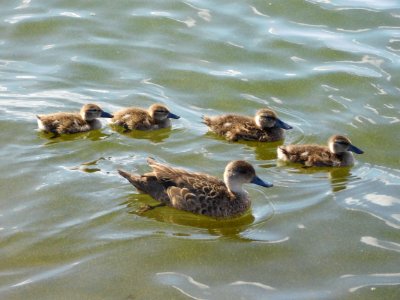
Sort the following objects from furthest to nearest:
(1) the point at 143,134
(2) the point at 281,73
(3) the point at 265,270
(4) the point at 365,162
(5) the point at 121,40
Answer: (5) the point at 121,40 < (2) the point at 281,73 < (1) the point at 143,134 < (4) the point at 365,162 < (3) the point at 265,270

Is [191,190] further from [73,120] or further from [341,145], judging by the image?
[73,120]

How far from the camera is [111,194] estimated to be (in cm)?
677

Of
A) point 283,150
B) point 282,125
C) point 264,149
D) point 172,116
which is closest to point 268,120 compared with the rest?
point 282,125

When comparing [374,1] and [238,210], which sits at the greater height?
[374,1]

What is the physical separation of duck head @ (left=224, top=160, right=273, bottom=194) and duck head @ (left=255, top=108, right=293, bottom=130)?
4.41 feet

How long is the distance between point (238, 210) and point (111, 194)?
113 cm

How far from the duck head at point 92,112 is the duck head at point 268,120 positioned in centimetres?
159

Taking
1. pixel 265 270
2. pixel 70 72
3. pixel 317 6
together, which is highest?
pixel 317 6

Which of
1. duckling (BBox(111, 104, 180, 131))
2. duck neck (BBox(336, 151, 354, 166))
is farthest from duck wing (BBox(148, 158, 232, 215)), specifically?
duckling (BBox(111, 104, 180, 131))

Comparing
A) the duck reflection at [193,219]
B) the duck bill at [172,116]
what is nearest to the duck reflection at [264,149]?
the duck bill at [172,116]

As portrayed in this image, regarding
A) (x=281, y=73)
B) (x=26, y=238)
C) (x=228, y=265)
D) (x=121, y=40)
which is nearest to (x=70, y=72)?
(x=121, y=40)

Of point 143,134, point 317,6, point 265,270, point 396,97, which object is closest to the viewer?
point 265,270

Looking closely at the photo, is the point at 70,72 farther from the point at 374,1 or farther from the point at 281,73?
the point at 374,1

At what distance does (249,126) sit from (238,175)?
1.48 metres
